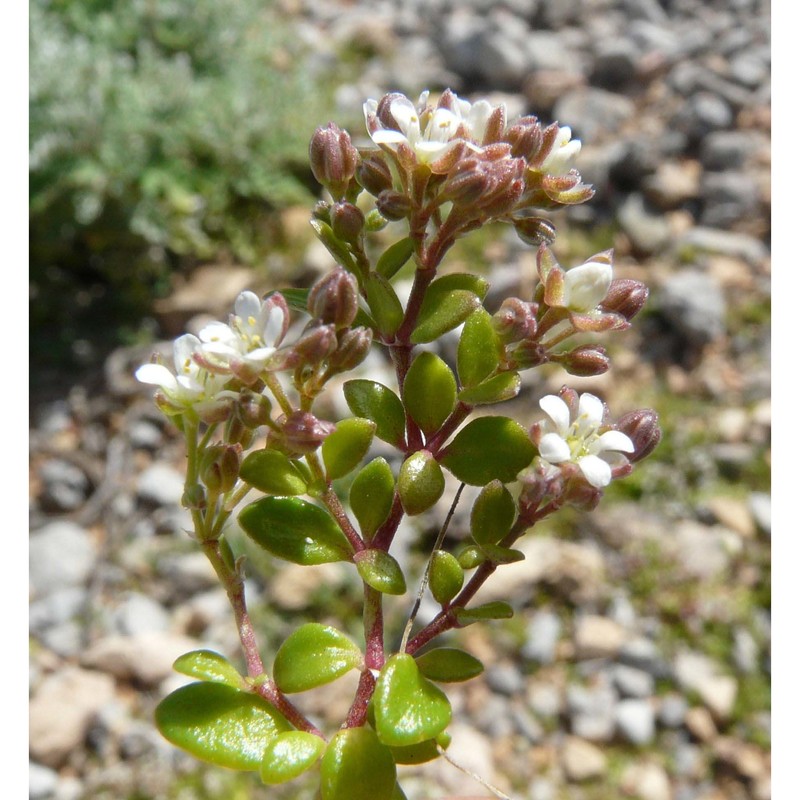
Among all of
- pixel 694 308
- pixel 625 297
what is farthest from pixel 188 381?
pixel 694 308

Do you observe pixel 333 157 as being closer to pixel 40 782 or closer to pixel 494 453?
pixel 494 453

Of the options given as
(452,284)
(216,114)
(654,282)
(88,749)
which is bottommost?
(88,749)

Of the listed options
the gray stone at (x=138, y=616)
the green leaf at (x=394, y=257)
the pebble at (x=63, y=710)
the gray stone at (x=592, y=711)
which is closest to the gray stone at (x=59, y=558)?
the gray stone at (x=138, y=616)

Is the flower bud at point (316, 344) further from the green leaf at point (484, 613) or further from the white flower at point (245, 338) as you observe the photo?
the green leaf at point (484, 613)

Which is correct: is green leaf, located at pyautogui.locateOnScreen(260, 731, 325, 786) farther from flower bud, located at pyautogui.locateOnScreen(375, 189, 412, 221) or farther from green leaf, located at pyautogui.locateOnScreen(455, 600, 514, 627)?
flower bud, located at pyautogui.locateOnScreen(375, 189, 412, 221)

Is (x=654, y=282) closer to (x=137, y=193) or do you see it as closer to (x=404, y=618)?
(x=404, y=618)

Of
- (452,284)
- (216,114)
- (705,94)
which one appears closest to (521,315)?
(452,284)
